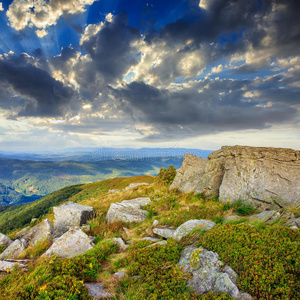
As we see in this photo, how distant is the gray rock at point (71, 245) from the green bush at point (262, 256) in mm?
4936

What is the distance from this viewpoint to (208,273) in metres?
4.68

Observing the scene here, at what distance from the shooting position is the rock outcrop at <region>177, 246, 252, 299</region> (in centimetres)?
415

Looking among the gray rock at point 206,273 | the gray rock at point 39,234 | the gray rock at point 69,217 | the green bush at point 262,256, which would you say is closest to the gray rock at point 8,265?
the gray rock at point 39,234

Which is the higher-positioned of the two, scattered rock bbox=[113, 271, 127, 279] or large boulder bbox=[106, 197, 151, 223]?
scattered rock bbox=[113, 271, 127, 279]

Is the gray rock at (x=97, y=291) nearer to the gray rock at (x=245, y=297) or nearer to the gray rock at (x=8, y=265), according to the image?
the gray rock at (x=245, y=297)

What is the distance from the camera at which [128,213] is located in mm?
11586

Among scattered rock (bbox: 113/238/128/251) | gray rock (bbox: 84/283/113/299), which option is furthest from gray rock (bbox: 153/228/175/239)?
gray rock (bbox: 84/283/113/299)

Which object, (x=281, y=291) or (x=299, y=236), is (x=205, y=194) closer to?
(x=299, y=236)

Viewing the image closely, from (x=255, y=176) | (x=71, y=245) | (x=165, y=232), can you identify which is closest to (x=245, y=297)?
(x=165, y=232)

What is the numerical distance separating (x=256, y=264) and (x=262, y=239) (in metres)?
1.24

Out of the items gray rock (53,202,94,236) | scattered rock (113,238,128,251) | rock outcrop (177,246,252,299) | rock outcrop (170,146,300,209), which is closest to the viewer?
rock outcrop (177,246,252,299)

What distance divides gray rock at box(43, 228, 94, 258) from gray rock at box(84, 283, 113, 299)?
8.09 ft

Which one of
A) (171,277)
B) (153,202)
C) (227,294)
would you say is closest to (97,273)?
(171,277)

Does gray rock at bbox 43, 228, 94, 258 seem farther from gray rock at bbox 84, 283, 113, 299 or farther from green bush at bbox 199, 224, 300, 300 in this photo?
green bush at bbox 199, 224, 300, 300
